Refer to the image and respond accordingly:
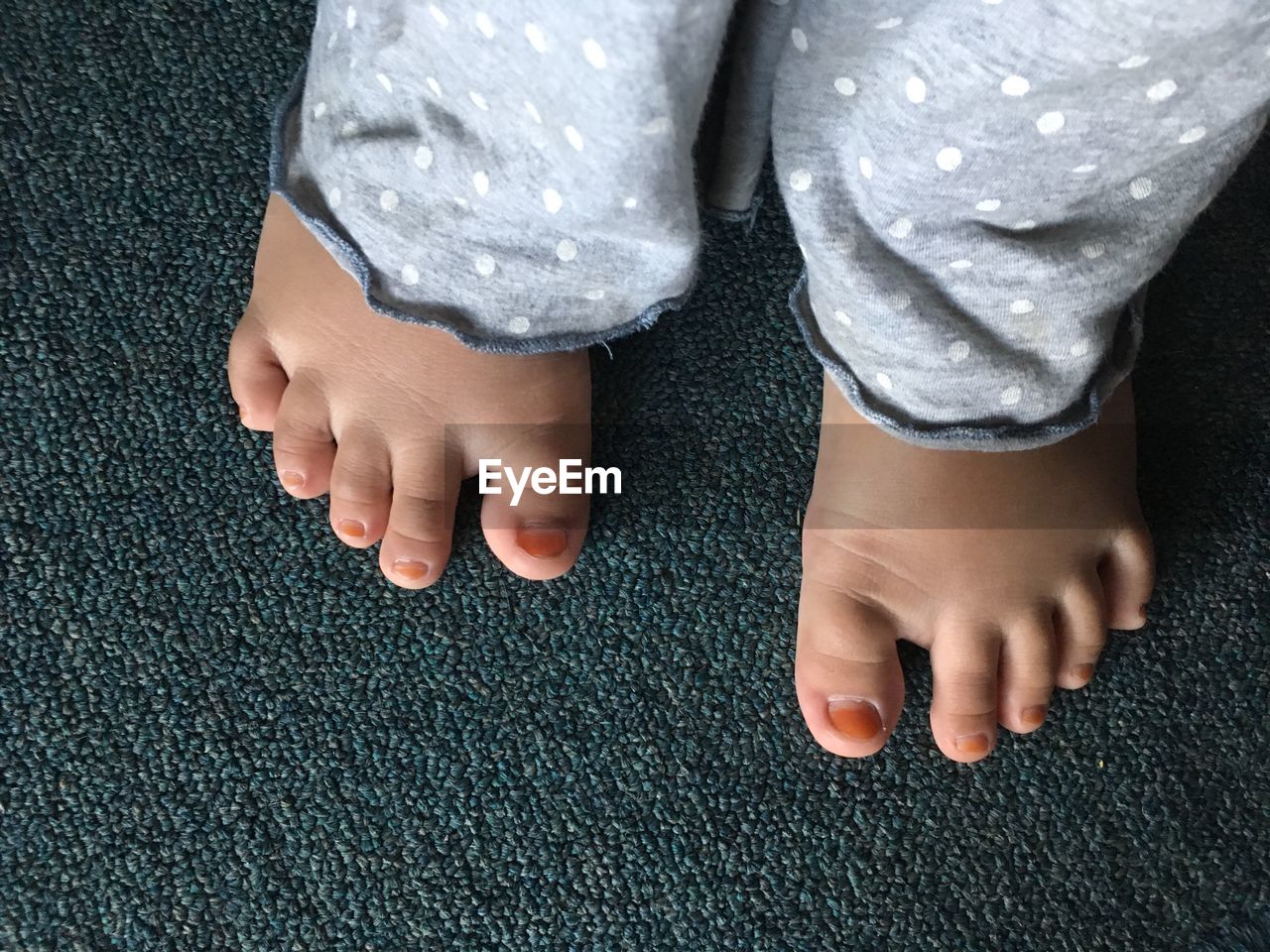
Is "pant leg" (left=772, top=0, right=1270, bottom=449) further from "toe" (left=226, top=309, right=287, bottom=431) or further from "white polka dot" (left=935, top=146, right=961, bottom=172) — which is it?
"toe" (left=226, top=309, right=287, bottom=431)

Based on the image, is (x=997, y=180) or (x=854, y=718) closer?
(x=997, y=180)

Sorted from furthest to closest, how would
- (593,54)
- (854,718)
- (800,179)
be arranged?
(854,718) < (800,179) < (593,54)

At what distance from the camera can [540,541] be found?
0.58m

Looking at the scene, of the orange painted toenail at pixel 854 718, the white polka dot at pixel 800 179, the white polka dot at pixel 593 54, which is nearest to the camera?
the white polka dot at pixel 593 54

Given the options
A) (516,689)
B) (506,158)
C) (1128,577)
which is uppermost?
(506,158)

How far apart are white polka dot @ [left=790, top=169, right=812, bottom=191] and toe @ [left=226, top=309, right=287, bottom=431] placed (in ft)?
1.02

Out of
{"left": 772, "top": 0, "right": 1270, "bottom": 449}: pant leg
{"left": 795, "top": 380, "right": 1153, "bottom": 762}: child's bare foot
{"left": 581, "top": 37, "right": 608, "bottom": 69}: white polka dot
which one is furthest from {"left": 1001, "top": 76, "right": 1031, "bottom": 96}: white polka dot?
{"left": 795, "top": 380, "right": 1153, "bottom": 762}: child's bare foot

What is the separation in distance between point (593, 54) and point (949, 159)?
0.14m

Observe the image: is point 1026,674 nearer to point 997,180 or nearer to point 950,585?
point 950,585

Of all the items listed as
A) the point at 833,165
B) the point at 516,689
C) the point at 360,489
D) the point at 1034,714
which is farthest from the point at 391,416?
the point at 1034,714

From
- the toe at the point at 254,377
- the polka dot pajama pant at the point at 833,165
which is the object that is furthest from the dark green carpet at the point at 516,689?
the polka dot pajama pant at the point at 833,165

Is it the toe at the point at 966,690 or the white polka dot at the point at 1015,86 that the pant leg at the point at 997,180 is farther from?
the toe at the point at 966,690

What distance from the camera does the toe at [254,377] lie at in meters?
0.59

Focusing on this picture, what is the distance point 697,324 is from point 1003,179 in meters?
0.26
